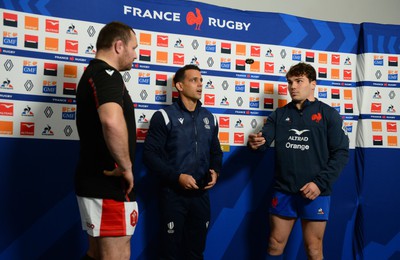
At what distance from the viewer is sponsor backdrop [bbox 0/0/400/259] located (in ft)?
6.87

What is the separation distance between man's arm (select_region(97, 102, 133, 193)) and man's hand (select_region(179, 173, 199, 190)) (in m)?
0.65

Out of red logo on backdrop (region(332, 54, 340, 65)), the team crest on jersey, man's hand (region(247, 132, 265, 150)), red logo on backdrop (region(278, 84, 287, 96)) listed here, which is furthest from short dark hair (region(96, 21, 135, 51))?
red logo on backdrop (region(332, 54, 340, 65))

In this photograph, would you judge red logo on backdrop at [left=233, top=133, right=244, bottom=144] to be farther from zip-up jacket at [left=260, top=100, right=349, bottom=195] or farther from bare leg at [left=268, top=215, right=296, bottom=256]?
bare leg at [left=268, top=215, right=296, bottom=256]

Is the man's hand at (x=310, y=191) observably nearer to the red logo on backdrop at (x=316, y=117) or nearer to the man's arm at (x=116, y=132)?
the red logo on backdrop at (x=316, y=117)

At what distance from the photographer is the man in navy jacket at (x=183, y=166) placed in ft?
6.69

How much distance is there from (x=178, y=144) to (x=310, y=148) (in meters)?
0.83

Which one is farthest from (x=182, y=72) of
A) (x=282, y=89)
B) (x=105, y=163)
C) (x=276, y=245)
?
(x=276, y=245)

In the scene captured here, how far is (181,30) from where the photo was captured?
2439mm

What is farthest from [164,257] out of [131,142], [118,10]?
[118,10]

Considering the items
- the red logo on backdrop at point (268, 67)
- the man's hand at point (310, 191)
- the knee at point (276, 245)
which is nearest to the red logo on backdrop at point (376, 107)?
the red logo on backdrop at point (268, 67)

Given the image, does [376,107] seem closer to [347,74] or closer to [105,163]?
[347,74]

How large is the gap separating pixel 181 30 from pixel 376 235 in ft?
7.40

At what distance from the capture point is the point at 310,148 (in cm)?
208

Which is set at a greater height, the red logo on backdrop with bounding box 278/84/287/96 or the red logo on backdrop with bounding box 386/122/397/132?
the red logo on backdrop with bounding box 278/84/287/96
